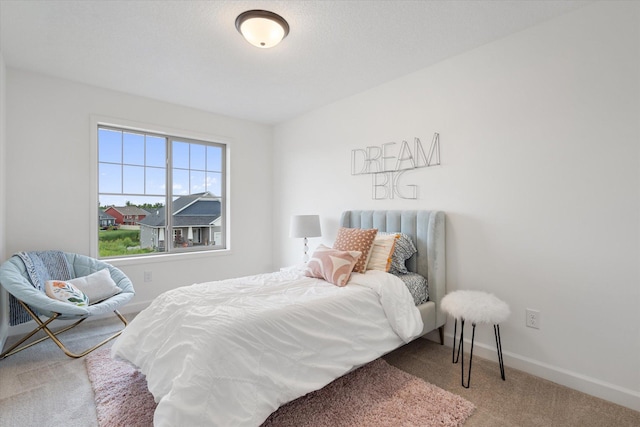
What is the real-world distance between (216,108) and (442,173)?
286 cm

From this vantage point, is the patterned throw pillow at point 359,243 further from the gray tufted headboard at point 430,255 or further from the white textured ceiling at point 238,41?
the white textured ceiling at point 238,41

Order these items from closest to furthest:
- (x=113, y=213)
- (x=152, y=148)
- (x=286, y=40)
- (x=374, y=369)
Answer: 1. (x=374, y=369)
2. (x=286, y=40)
3. (x=113, y=213)
4. (x=152, y=148)

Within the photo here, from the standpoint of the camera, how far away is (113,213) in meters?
3.61

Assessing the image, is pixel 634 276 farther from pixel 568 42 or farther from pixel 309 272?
pixel 309 272

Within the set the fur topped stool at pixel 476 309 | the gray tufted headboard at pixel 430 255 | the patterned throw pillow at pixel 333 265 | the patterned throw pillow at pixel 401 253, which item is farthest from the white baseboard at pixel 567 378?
the patterned throw pillow at pixel 333 265

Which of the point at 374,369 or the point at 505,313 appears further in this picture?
the point at 374,369

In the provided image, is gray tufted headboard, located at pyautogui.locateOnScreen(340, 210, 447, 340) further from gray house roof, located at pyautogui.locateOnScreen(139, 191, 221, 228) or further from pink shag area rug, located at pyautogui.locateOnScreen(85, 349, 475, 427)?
gray house roof, located at pyautogui.locateOnScreen(139, 191, 221, 228)

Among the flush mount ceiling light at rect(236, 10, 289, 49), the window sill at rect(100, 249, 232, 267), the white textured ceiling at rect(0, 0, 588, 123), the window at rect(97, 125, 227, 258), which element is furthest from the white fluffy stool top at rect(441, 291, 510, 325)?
the window at rect(97, 125, 227, 258)

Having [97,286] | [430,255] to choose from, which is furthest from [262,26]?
[97,286]

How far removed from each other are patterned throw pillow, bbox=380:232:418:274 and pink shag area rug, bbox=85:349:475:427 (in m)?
0.79

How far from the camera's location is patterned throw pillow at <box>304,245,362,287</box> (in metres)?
2.32

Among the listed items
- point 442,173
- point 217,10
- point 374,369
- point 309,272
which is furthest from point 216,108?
point 374,369

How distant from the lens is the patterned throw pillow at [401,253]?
262cm

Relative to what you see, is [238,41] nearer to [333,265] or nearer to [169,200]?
[333,265]
